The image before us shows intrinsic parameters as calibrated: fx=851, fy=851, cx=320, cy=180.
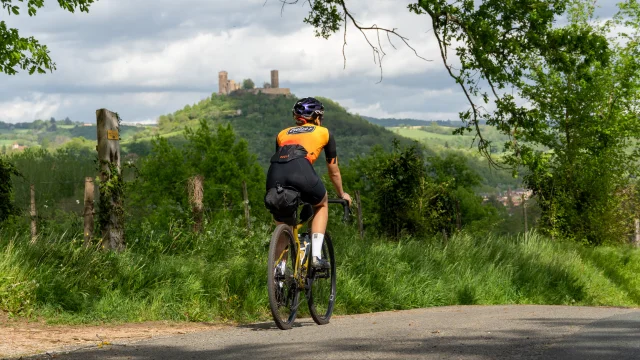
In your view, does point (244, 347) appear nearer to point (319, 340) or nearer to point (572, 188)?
point (319, 340)

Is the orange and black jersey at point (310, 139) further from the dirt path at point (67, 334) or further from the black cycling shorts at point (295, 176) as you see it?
the dirt path at point (67, 334)

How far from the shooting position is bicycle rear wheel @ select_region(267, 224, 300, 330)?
24.1 ft

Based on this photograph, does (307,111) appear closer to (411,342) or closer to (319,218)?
(319,218)

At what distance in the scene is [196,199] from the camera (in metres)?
14.5

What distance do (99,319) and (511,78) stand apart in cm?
1197

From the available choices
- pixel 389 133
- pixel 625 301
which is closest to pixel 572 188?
pixel 625 301

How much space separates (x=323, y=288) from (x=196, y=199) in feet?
16.9

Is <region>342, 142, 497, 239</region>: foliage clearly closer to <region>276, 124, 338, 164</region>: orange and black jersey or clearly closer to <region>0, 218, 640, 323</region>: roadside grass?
<region>0, 218, 640, 323</region>: roadside grass

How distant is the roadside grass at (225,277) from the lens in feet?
28.8

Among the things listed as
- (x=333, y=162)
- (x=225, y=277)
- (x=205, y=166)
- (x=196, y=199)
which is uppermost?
(x=333, y=162)

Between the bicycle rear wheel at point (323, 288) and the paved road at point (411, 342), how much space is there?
0.25 meters

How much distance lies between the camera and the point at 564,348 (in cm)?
595

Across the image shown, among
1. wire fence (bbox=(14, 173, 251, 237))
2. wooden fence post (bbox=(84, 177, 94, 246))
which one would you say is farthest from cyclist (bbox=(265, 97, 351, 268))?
wire fence (bbox=(14, 173, 251, 237))

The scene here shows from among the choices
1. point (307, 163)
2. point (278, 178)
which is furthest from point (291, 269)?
point (307, 163)
